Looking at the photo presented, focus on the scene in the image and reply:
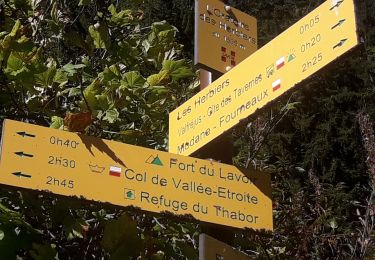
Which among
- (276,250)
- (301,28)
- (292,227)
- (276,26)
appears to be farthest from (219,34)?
(276,26)

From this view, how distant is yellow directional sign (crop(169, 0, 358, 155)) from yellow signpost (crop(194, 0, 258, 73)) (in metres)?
0.23

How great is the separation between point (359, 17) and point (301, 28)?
25cm

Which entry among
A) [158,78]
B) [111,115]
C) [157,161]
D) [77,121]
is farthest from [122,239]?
[158,78]

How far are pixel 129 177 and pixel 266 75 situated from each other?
2.04ft

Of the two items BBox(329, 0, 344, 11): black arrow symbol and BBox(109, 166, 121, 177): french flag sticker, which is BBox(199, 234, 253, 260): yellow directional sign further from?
BBox(329, 0, 344, 11): black arrow symbol

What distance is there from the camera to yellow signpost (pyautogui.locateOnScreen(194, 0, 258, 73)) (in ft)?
9.81

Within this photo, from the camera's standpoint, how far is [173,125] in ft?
9.62

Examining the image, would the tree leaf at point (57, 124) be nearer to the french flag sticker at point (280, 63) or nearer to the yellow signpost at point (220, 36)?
the yellow signpost at point (220, 36)

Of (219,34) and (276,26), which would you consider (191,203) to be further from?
(276,26)

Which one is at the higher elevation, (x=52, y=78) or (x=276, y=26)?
(x=276, y=26)

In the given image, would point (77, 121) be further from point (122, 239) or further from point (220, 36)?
point (220, 36)

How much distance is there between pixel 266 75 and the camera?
99.2 inches

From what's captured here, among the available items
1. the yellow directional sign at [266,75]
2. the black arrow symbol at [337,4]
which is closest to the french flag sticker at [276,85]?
the yellow directional sign at [266,75]

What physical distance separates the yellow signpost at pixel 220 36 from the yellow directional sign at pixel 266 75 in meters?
0.23
